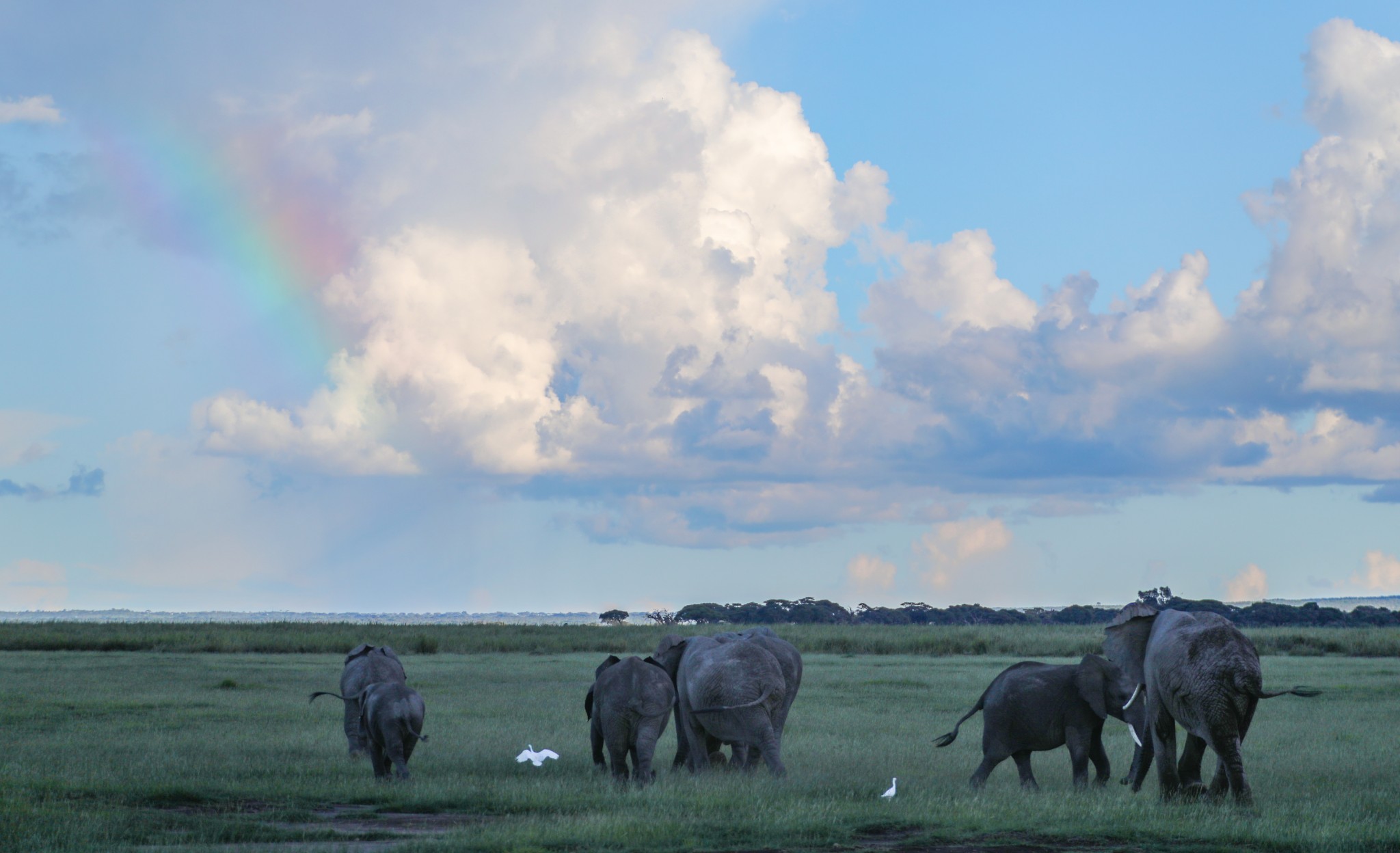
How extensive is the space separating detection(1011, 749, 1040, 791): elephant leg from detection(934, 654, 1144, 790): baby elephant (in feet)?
0.06

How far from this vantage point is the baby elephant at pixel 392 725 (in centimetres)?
1664

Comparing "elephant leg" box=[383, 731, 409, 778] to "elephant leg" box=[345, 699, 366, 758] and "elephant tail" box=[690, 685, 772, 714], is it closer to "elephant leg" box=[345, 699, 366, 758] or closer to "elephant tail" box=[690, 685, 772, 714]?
"elephant leg" box=[345, 699, 366, 758]

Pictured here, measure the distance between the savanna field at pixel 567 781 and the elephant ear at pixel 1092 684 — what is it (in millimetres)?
1204

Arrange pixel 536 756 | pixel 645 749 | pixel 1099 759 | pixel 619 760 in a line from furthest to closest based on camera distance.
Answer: pixel 536 756
pixel 619 760
pixel 1099 759
pixel 645 749

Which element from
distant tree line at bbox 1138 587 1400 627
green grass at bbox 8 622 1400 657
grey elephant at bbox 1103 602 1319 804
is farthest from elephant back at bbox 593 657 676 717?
distant tree line at bbox 1138 587 1400 627

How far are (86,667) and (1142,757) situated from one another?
118 ft

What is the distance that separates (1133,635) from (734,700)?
501cm

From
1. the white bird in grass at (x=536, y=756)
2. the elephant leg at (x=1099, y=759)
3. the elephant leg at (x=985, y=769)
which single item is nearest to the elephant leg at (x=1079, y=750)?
the elephant leg at (x=1099, y=759)

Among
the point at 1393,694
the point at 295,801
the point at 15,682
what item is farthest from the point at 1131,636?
the point at 15,682

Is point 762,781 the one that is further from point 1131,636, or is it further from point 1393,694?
point 1393,694

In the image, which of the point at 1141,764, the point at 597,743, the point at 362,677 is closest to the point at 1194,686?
the point at 1141,764

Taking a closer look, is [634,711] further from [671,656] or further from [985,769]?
[985,769]

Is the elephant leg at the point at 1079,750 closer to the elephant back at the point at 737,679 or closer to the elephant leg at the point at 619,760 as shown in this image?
the elephant back at the point at 737,679

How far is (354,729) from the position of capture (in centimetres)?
1967
